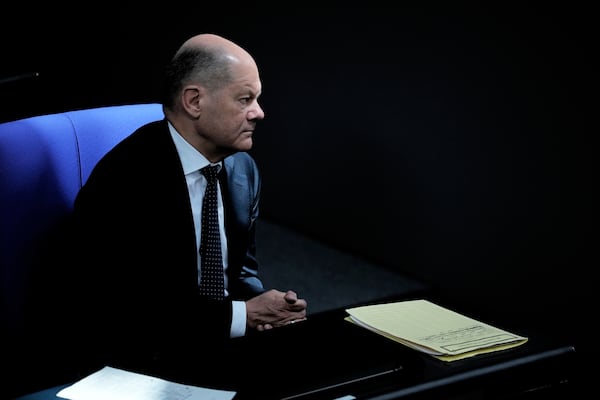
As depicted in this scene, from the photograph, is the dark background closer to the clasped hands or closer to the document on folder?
the clasped hands

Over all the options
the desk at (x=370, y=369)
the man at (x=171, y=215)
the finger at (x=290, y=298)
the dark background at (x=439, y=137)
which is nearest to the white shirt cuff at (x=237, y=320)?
the man at (x=171, y=215)

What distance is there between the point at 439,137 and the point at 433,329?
7.55 feet

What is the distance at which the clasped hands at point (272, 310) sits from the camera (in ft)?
6.13

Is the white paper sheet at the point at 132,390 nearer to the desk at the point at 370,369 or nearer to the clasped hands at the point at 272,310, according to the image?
the desk at the point at 370,369

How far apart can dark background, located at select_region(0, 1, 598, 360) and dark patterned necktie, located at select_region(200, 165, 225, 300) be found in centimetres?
74

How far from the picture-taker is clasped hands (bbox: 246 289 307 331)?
6.13 feet

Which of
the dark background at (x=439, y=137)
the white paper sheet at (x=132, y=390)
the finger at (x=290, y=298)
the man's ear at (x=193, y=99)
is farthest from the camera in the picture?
the dark background at (x=439, y=137)

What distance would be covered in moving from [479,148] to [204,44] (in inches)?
80.8

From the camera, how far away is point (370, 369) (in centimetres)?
156

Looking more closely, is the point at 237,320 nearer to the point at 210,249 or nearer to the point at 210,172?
the point at 210,249

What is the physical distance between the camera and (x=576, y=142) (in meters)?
3.38

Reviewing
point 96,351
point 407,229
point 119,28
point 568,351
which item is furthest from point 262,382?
point 119,28

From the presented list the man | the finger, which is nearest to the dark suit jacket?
the man

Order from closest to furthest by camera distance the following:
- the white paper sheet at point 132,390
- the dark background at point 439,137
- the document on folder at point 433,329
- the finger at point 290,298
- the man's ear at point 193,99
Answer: the white paper sheet at point 132,390
the document on folder at point 433,329
the finger at point 290,298
the man's ear at point 193,99
the dark background at point 439,137
